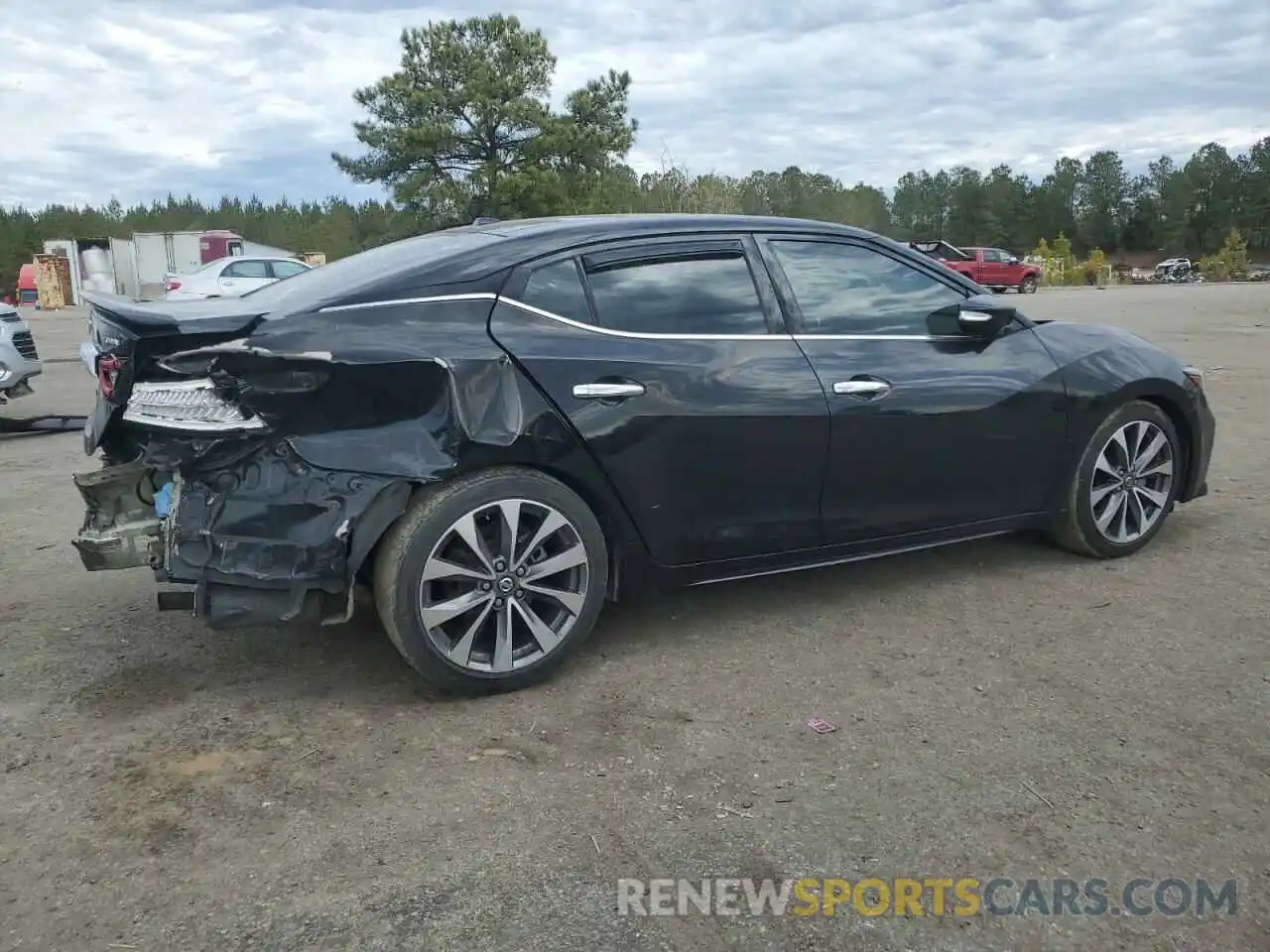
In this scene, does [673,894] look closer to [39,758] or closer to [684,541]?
[684,541]

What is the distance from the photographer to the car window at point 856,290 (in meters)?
3.95

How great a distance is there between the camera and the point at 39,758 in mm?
3021

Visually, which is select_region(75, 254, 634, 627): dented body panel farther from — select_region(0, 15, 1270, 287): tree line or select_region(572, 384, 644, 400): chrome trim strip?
select_region(0, 15, 1270, 287): tree line

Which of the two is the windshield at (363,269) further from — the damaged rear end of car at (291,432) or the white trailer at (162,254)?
the white trailer at (162,254)

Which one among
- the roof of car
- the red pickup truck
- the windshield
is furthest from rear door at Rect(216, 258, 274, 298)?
the red pickup truck

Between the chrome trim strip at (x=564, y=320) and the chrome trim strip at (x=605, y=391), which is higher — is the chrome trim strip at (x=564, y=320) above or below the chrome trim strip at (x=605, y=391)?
above

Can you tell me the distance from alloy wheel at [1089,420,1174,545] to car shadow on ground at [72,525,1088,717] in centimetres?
24

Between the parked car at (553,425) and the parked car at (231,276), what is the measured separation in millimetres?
17274

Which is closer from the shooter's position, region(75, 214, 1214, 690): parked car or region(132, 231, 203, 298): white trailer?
region(75, 214, 1214, 690): parked car

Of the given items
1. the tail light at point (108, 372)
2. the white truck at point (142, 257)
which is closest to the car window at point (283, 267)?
the white truck at point (142, 257)

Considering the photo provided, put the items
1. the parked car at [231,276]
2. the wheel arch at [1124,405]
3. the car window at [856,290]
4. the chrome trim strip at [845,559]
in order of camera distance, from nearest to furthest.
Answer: the chrome trim strip at [845,559] < the car window at [856,290] < the wheel arch at [1124,405] < the parked car at [231,276]

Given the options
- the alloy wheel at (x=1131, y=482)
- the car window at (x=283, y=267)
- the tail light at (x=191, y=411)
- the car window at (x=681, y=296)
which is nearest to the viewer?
the tail light at (x=191, y=411)

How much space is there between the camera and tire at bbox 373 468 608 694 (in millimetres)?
3211

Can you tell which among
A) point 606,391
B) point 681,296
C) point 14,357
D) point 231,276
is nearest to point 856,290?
point 681,296
